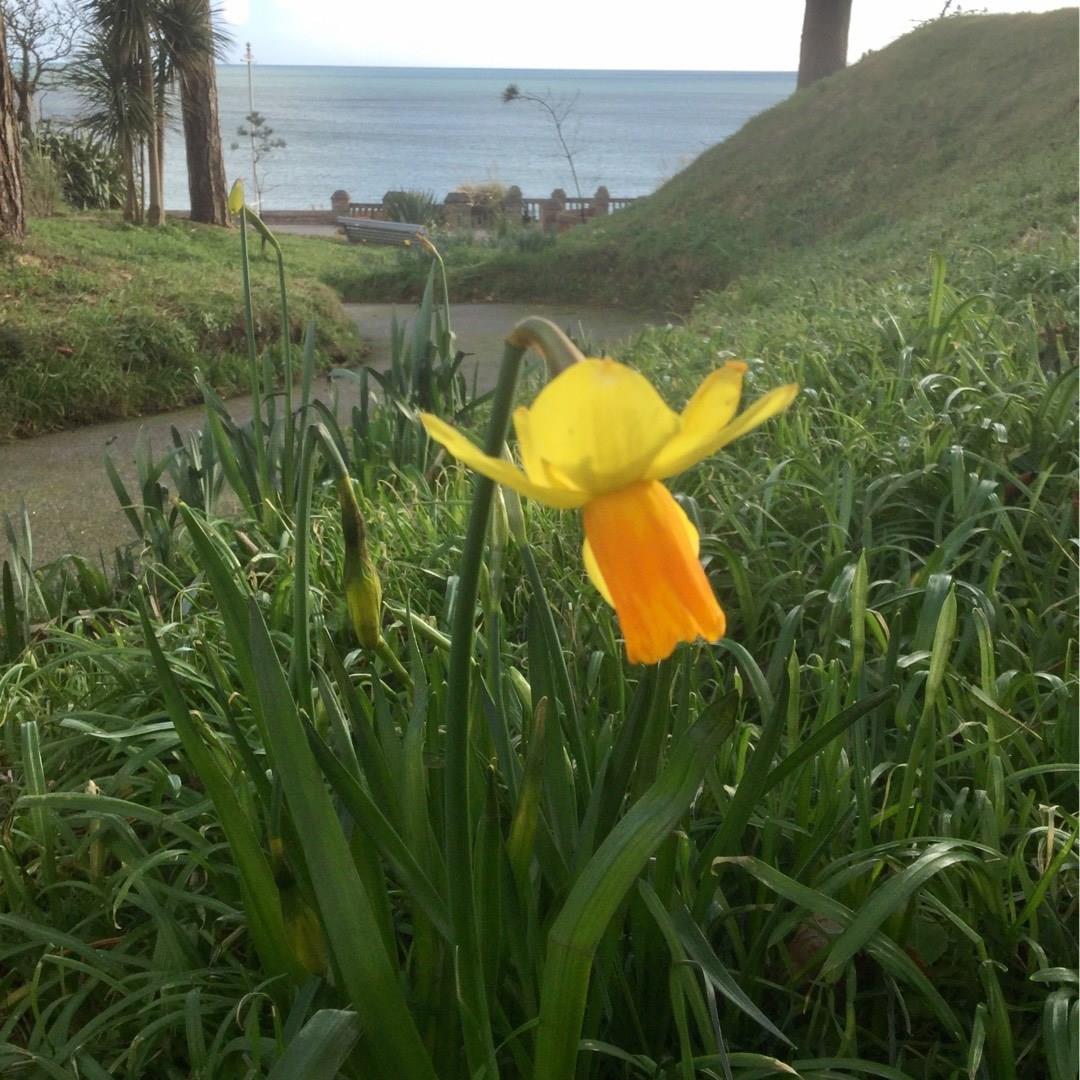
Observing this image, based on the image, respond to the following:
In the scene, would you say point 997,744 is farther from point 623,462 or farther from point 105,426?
point 105,426

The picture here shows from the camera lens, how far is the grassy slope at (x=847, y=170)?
7445 millimetres

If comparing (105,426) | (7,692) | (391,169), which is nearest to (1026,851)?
(7,692)

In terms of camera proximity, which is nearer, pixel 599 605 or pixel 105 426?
pixel 599 605

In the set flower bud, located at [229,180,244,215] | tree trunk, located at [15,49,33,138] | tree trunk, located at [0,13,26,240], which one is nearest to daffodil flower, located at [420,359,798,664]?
flower bud, located at [229,180,244,215]

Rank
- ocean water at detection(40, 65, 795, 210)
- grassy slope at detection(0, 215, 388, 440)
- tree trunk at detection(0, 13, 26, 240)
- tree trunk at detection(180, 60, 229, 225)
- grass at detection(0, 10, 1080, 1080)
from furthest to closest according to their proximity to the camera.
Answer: ocean water at detection(40, 65, 795, 210) < tree trunk at detection(180, 60, 229, 225) < tree trunk at detection(0, 13, 26, 240) < grassy slope at detection(0, 215, 388, 440) < grass at detection(0, 10, 1080, 1080)

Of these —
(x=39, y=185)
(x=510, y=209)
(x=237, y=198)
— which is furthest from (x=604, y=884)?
(x=510, y=209)

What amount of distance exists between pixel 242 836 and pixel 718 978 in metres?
0.41

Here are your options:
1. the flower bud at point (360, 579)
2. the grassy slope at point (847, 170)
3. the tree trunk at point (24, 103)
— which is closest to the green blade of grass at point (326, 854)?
the flower bud at point (360, 579)

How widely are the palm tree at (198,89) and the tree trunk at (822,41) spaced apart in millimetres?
6495

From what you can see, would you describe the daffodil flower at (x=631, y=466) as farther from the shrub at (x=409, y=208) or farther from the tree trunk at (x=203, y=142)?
the shrub at (x=409, y=208)

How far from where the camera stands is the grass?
2.73 feet

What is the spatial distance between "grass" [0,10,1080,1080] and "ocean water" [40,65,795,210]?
11.9m

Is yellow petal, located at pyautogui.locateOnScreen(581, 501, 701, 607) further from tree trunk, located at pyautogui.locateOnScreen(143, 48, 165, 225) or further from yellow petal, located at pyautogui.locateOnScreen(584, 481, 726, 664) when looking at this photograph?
tree trunk, located at pyautogui.locateOnScreen(143, 48, 165, 225)

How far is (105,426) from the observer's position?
493 centimetres
